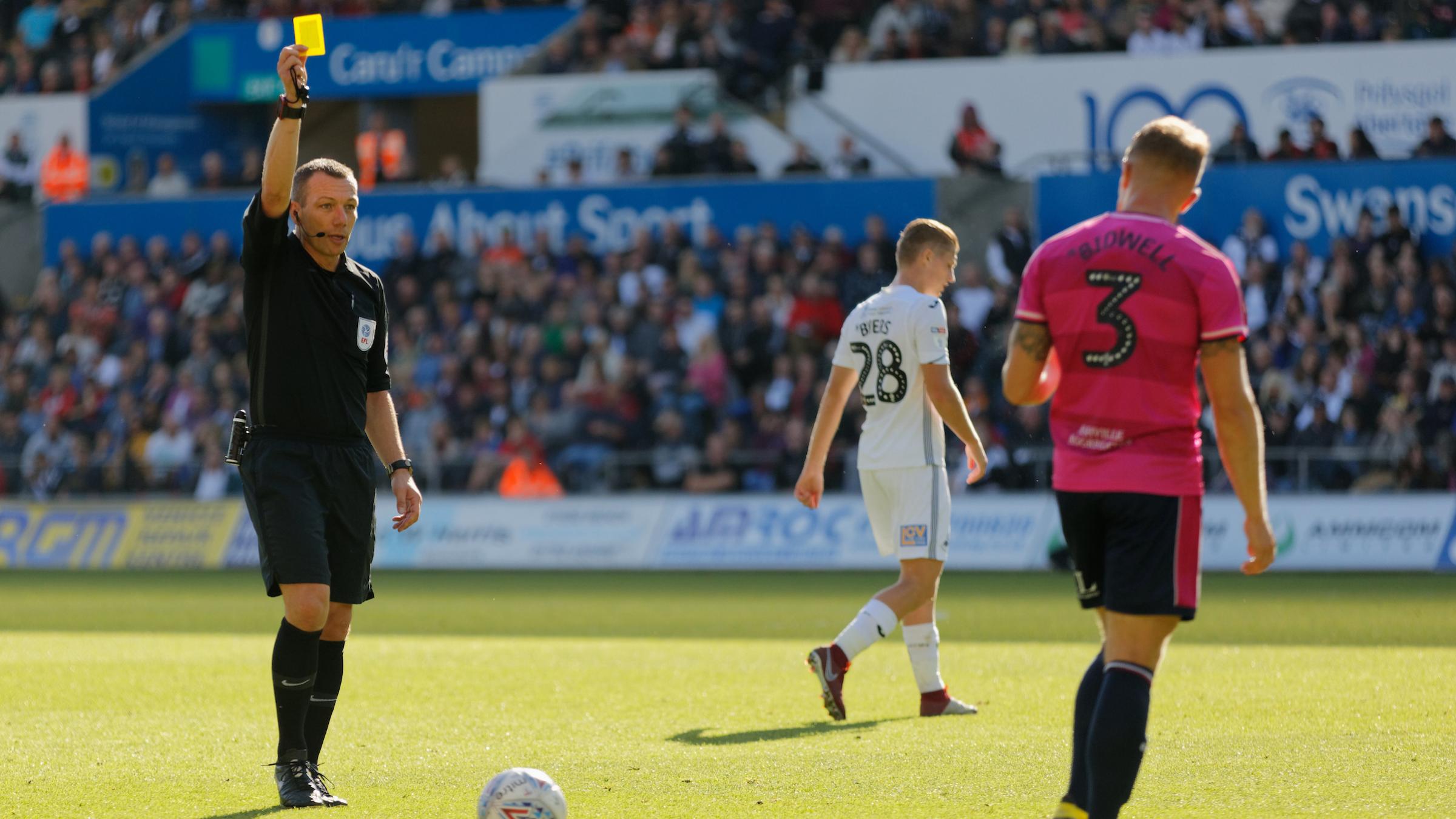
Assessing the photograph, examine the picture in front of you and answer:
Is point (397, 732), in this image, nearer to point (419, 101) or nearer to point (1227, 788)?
point (1227, 788)

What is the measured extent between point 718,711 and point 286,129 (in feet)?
14.4

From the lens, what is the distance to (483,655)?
13.3 m

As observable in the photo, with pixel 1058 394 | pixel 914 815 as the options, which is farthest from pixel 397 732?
pixel 1058 394

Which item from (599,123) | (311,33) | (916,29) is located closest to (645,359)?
(599,123)

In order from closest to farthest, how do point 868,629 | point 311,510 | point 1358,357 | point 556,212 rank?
point 311,510 < point 868,629 < point 1358,357 < point 556,212

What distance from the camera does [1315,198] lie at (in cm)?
2417

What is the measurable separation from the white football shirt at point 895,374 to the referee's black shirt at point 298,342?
3.01 meters

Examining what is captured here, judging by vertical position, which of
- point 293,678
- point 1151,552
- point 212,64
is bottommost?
point 293,678

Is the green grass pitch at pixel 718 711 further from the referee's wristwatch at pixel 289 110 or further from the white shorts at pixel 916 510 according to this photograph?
the referee's wristwatch at pixel 289 110

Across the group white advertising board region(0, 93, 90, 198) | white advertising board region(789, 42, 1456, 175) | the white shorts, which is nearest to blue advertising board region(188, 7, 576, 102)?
white advertising board region(0, 93, 90, 198)

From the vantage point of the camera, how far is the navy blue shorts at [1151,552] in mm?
5613

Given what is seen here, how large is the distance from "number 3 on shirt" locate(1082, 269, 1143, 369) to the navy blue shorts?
394mm

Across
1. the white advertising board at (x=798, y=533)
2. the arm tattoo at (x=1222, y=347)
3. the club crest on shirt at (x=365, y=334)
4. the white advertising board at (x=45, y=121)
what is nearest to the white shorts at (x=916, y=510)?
the club crest on shirt at (x=365, y=334)

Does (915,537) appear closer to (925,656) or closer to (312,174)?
(925,656)
